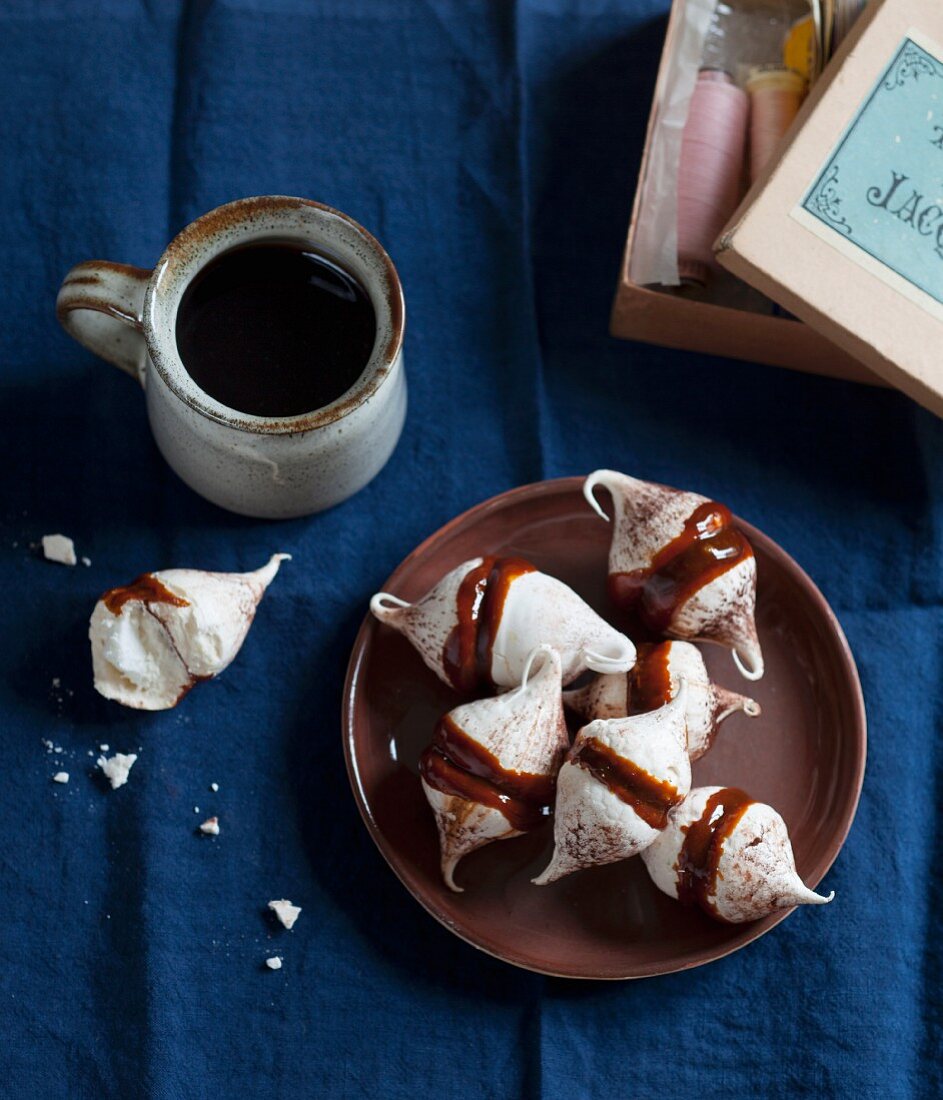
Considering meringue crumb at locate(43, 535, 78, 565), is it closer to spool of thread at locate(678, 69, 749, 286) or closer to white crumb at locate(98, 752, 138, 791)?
white crumb at locate(98, 752, 138, 791)

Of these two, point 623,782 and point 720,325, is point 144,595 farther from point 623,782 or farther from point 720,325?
point 720,325

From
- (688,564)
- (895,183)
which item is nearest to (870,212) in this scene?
(895,183)

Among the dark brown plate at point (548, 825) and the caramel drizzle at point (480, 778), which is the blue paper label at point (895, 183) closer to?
the dark brown plate at point (548, 825)

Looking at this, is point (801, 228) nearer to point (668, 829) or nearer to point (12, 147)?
point (668, 829)

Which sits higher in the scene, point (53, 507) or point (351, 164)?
point (351, 164)

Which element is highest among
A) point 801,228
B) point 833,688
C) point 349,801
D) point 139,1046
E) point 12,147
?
point 801,228

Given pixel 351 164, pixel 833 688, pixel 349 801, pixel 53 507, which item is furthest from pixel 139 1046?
pixel 351 164

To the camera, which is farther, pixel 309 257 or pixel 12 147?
pixel 12 147

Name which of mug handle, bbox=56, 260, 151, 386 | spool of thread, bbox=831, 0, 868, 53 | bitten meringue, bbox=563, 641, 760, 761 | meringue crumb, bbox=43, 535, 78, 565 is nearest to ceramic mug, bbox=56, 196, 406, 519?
mug handle, bbox=56, 260, 151, 386
